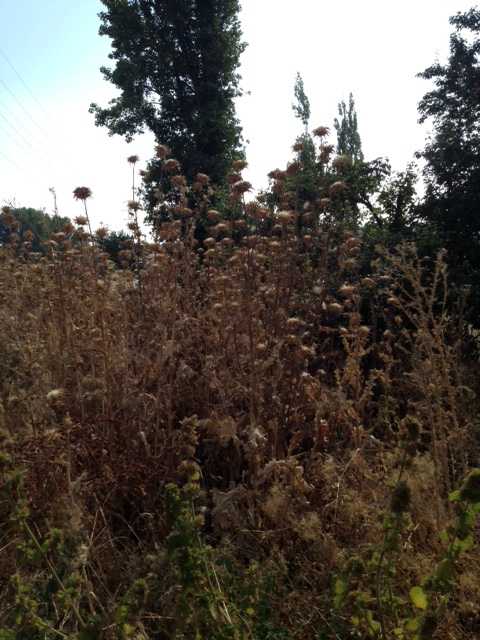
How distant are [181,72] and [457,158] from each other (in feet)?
44.8

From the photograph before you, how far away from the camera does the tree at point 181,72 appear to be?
17438 mm

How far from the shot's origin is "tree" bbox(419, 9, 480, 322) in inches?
226

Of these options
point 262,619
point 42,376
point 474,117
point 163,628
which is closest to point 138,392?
point 42,376

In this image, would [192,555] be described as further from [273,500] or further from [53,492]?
[53,492]

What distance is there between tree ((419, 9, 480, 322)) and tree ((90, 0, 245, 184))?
10.5m

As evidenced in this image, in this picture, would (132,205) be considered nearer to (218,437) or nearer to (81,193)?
(81,193)

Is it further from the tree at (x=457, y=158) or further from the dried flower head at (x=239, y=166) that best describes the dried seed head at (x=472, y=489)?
the tree at (x=457, y=158)

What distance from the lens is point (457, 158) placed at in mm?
6312

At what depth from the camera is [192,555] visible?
1.43m

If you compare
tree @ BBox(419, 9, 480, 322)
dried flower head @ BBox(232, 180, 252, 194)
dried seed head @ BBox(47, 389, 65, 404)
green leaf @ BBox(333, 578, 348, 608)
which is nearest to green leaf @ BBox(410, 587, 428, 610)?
green leaf @ BBox(333, 578, 348, 608)

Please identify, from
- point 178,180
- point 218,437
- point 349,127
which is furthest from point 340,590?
point 349,127

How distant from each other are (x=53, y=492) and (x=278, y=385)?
1.20 meters

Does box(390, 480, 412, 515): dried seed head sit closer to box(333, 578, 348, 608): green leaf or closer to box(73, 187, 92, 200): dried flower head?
box(333, 578, 348, 608): green leaf

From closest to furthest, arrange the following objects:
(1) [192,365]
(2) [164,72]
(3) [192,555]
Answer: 1. (3) [192,555]
2. (1) [192,365]
3. (2) [164,72]
